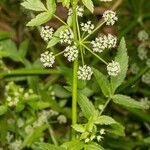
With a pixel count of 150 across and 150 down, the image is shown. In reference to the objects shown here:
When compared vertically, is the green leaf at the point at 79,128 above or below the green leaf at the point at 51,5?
below

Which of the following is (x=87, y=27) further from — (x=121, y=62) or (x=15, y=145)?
(x=15, y=145)

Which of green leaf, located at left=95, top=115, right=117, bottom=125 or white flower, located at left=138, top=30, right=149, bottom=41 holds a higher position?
white flower, located at left=138, top=30, right=149, bottom=41

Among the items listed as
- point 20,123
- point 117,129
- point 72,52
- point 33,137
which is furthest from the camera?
point 20,123

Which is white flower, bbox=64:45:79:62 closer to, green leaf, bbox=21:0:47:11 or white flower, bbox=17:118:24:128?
green leaf, bbox=21:0:47:11

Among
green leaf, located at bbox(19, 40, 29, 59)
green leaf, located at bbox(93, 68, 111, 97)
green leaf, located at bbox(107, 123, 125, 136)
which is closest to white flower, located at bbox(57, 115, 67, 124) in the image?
green leaf, located at bbox(19, 40, 29, 59)

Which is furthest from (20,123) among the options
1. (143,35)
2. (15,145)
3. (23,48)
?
(143,35)

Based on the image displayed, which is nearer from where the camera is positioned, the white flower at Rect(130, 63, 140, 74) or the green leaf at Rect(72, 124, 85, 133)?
the green leaf at Rect(72, 124, 85, 133)

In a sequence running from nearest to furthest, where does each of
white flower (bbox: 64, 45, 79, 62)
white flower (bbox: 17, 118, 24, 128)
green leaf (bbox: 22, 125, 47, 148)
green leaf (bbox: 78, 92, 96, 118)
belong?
white flower (bbox: 64, 45, 79, 62), green leaf (bbox: 78, 92, 96, 118), green leaf (bbox: 22, 125, 47, 148), white flower (bbox: 17, 118, 24, 128)

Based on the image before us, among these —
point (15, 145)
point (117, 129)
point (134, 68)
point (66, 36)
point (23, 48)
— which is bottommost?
point (15, 145)

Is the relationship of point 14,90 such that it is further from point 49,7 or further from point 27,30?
point 49,7

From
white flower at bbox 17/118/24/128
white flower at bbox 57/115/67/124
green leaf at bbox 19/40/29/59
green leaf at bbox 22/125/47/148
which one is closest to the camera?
green leaf at bbox 22/125/47/148

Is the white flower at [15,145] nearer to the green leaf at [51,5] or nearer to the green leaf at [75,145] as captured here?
the green leaf at [75,145]

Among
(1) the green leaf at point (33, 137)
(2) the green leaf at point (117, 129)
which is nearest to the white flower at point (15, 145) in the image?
(1) the green leaf at point (33, 137)

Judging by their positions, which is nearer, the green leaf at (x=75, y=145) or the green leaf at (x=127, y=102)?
the green leaf at (x=75, y=145)
